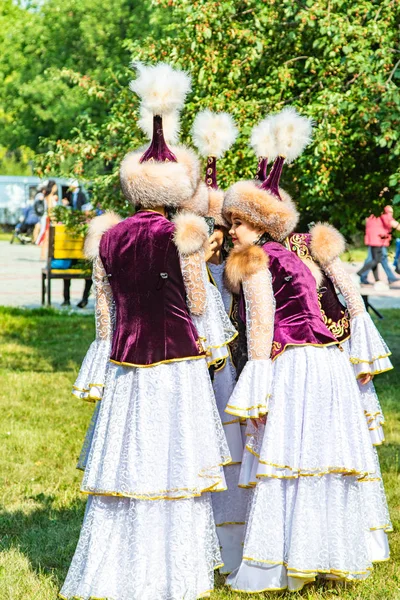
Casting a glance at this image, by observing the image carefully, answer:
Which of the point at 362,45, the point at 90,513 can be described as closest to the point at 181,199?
the point at 90,513

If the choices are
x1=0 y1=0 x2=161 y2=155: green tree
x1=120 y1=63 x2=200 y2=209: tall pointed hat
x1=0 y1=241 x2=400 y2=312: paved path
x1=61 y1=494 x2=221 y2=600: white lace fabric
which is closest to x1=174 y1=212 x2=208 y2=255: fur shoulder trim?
x1=120 y1=63 x2=200 y2=209: tall pointed hat

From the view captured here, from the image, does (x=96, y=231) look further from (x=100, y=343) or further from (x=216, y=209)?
(x=216, y=209)

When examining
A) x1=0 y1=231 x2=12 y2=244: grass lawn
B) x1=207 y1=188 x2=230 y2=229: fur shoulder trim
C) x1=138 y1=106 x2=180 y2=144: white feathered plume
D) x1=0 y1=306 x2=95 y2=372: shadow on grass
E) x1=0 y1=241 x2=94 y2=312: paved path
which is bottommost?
x1=0 y1=231 x2=12 y2=244: grass lawn

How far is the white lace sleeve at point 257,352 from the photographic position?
4109 mm

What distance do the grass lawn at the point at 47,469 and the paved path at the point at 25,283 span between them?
350 cm

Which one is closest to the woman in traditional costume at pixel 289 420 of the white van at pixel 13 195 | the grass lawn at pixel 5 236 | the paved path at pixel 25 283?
the paved path at pixel 25 283

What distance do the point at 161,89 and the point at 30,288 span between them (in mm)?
14031

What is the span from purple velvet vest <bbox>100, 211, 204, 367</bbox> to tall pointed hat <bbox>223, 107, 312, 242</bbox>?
1.54ft

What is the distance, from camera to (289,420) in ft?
13.8

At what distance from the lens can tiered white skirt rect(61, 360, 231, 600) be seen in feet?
12.9

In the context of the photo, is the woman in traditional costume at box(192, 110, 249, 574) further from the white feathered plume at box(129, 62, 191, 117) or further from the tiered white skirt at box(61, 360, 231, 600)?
the white feathered plume at box(129, 62, 191, 117)

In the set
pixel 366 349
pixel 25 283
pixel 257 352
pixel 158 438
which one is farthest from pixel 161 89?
pixel 25 283

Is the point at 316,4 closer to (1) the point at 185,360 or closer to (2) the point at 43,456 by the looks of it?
(2) the point at 43,456

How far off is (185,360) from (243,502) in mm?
1003
